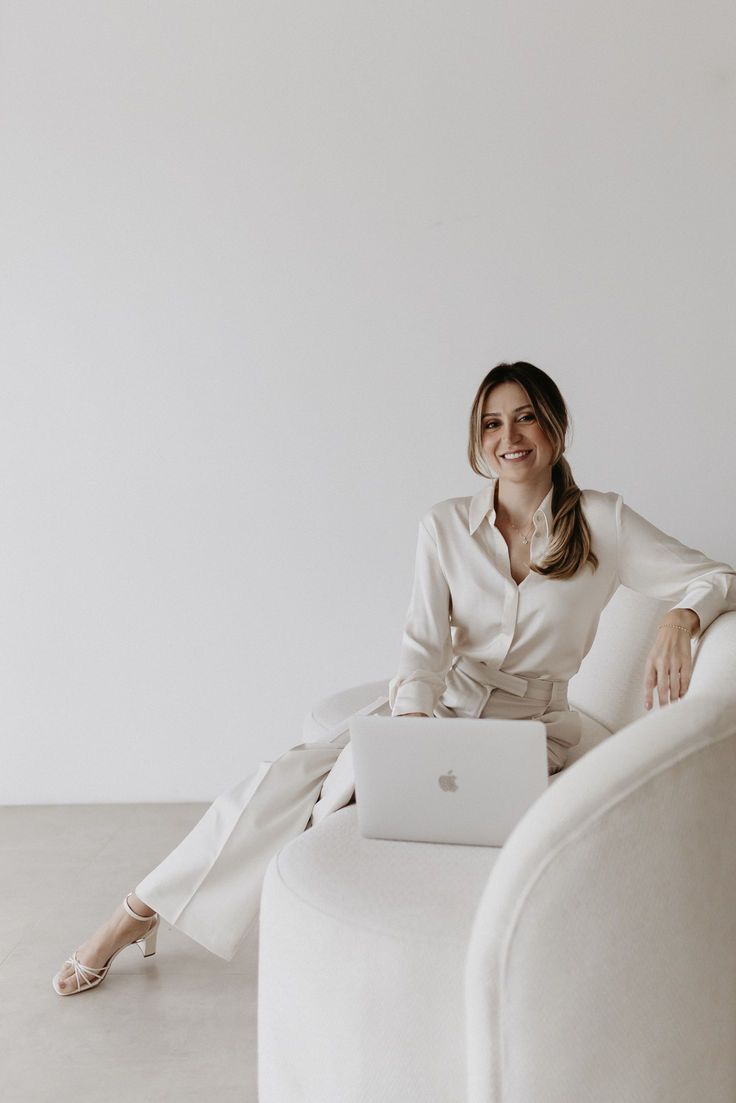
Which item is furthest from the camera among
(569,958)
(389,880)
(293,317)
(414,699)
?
(293,317)

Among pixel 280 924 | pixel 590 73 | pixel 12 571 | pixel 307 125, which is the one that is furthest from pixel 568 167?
pixel 280 924

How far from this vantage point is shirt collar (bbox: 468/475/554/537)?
227 centimetres

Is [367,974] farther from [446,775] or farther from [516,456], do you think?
[516,456]

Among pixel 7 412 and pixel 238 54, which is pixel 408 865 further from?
pixel 238 54

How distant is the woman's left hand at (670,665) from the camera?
1.98 meters

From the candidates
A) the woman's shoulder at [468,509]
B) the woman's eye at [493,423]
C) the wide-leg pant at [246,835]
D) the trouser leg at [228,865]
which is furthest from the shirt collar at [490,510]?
the trouser leg at [228,865]

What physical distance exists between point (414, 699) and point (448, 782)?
46 centimetres

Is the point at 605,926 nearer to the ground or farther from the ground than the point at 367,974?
farther from the ground

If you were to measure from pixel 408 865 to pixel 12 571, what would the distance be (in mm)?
2276

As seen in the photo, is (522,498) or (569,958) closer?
(569,958)

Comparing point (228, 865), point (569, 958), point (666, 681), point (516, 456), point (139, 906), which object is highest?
point (516, 456)

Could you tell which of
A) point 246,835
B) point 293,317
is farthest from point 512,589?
point 293,317

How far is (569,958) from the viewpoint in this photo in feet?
4.36

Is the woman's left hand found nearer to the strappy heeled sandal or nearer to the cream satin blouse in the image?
the cream satin blouse
